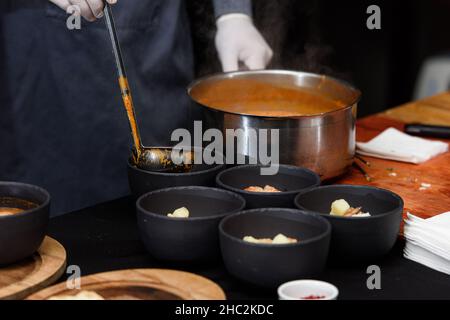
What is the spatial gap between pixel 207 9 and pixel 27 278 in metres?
1.94

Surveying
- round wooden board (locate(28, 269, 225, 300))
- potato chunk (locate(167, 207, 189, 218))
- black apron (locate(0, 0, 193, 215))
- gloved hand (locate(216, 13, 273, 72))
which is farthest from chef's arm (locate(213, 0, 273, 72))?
round wooden board (locate(28, 269, 225, 300))

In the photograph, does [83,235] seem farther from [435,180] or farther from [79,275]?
[435,180]

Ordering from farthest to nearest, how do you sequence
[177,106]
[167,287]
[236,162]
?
[177,106], [236,162], [167,287]

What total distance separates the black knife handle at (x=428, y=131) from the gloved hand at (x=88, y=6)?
1127 mm

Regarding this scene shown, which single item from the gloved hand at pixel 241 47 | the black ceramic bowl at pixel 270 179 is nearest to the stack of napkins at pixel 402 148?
the gloved hand at pixel 241 47

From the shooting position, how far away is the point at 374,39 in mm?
4934

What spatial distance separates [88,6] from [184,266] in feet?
2.88

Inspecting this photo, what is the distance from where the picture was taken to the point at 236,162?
193 cm

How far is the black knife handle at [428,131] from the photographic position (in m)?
2.45

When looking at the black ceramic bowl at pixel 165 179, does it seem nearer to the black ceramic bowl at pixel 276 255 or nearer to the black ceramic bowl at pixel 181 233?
the black ceramic bowl at pixel 181 233

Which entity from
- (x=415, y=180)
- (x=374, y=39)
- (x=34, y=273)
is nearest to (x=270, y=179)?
(x=415, y=180)

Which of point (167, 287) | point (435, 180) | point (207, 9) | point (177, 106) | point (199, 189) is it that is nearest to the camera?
point (167, 287)

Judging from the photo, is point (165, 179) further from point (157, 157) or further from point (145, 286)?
point (145, 286)

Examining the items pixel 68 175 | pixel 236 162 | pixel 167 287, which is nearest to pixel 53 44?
pixel 68 175
